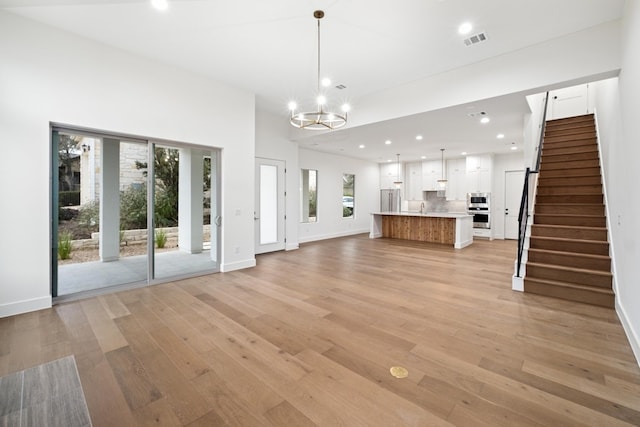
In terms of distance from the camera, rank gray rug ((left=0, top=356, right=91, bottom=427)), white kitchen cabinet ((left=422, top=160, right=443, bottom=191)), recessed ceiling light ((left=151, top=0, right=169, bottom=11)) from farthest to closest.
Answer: white kitchen cabinet ((left=422, top=160, right=443, bottom=191)), recessed ceiling light ((left=151, top=0, right=169, bottom=11)), gray rug ((left=0, top=356, right=91, bottom=427))

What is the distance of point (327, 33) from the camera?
12.2ft

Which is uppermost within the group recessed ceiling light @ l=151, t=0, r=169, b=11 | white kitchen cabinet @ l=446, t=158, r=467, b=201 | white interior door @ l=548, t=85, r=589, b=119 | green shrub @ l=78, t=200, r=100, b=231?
A: white interior door @ l=548, t=85, r=589, b=119

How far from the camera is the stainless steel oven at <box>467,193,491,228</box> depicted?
9.77 metres

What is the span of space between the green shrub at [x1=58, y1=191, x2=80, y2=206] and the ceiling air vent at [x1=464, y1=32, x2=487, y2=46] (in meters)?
6.16

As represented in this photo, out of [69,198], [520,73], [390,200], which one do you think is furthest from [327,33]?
[390,200]

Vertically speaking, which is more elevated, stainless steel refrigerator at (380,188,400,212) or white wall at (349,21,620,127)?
white wall at (349,21,620,127)

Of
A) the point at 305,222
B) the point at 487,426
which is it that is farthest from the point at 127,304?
the point at 305,222

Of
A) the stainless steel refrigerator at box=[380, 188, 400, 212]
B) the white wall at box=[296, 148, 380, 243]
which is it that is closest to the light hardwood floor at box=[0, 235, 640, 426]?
the white wall at box=[296, 148, 380, 243]

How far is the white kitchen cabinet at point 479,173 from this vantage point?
389 inches

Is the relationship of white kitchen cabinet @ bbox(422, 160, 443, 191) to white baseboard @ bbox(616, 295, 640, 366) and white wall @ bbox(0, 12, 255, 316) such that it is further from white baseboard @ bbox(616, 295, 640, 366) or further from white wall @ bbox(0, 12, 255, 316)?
white wall @ bbox(0, 12, 255, 316)

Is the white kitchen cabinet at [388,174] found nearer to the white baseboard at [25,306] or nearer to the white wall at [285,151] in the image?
the white wall at [285,151]

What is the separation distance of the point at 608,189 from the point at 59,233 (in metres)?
8.45

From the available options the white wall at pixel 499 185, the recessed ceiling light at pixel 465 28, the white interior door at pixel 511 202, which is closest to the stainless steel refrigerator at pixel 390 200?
the white wall at pixel 499 185

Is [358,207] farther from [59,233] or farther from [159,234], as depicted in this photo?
[59,233]
